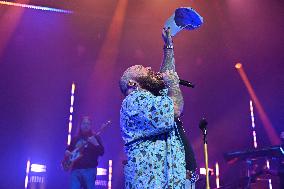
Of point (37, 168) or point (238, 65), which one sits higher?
point (238, 65)

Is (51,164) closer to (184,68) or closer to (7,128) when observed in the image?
(7,128)

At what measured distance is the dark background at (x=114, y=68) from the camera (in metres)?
8.69

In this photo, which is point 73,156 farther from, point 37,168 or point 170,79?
point 170,79

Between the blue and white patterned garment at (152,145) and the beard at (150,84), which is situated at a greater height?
the beard at (150,84)

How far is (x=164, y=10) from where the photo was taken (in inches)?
349

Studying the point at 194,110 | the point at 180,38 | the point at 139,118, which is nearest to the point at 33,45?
the point at 180,38

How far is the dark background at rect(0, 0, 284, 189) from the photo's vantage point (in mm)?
8688

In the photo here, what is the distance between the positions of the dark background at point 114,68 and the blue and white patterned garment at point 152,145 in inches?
259

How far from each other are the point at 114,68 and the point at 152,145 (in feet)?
25.2

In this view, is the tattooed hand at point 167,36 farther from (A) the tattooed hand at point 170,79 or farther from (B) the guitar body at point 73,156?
(B) the guitar body at point 73,156

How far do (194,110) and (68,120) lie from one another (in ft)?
10.9

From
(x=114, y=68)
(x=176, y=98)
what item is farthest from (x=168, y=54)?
(x=114, y=68)

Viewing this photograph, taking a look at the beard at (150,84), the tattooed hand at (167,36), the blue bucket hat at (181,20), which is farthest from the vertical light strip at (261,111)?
the beard at (150,84)

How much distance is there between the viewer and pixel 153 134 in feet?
7.13
